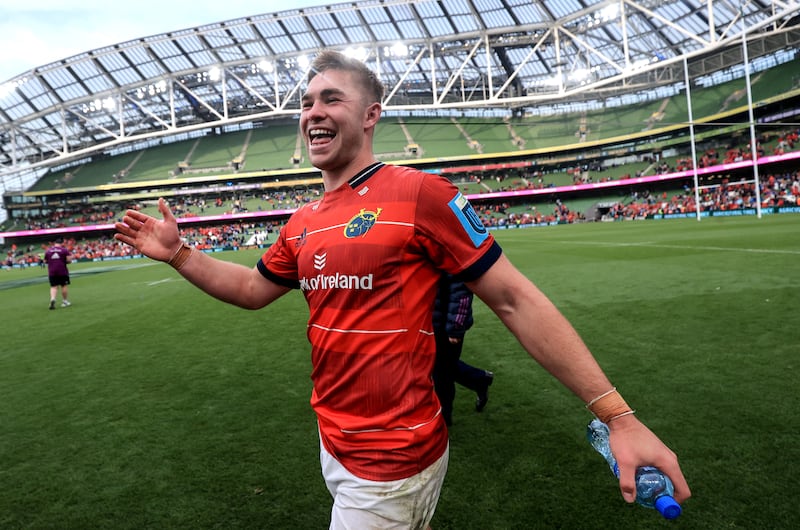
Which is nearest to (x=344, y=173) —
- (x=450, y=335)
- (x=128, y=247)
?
(x=450, y=335)

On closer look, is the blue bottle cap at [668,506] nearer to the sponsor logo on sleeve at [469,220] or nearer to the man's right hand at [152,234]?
the sponsor logo on sleeve at [469,220]

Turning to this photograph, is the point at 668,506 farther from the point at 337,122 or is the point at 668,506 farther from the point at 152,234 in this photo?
the point at 152,234

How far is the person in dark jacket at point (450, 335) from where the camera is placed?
12.2ft

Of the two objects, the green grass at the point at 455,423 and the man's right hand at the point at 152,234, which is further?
the green grass at the point at 455,423

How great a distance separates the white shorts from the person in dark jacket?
2128 mm

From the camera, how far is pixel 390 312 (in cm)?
156

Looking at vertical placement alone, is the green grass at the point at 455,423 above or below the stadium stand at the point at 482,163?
below

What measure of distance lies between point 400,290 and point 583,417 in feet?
10.0

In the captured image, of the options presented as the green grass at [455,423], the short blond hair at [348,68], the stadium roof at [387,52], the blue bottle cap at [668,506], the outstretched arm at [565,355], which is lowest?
the green grass at [455,423]

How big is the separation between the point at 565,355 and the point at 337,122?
106 centimetres

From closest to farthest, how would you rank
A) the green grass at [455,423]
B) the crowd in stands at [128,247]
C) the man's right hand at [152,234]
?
the man's right hand at [152,234]
the green grass at [455,423]
the crowd in stands at [128,247]

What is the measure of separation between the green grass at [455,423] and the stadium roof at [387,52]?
33053 mm

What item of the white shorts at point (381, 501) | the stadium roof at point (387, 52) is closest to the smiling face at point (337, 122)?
the white shorts at point (381, 501)

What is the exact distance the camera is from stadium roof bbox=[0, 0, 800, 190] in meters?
39.2
